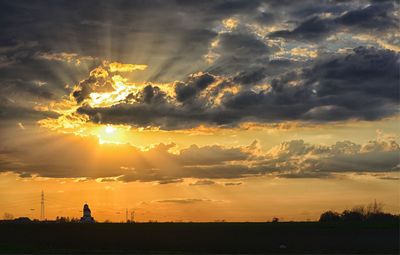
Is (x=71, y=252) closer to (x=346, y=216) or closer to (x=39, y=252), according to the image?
(x=39, y=252)

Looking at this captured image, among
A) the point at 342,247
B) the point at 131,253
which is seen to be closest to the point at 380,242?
the point at 342,247

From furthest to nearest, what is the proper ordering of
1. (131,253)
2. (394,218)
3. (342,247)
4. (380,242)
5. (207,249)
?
(394,218) < (380,242) < (342,247) < (207,249) < (131,253)

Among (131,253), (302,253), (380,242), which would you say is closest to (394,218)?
(380,242)

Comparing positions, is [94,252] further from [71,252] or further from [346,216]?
[346,216]

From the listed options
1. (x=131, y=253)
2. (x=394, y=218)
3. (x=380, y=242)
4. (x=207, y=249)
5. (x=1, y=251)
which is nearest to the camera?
(x=131, y=253)

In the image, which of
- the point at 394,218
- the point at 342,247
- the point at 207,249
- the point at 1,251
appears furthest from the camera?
the point at 394,218

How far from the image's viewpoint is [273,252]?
2817 inches

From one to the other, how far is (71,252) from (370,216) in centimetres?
13595

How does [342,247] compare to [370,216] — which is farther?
[370,216]

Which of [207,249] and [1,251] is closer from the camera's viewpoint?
[1,251]

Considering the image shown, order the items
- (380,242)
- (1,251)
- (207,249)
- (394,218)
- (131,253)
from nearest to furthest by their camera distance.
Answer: (131,253) < (1,251) < (207,249) < (380,242) < (394,218)

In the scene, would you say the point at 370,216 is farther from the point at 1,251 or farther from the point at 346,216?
the point at 1,251

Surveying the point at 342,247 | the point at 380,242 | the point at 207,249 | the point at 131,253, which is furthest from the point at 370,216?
the point at 131,253

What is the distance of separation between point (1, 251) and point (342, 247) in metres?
40.7
